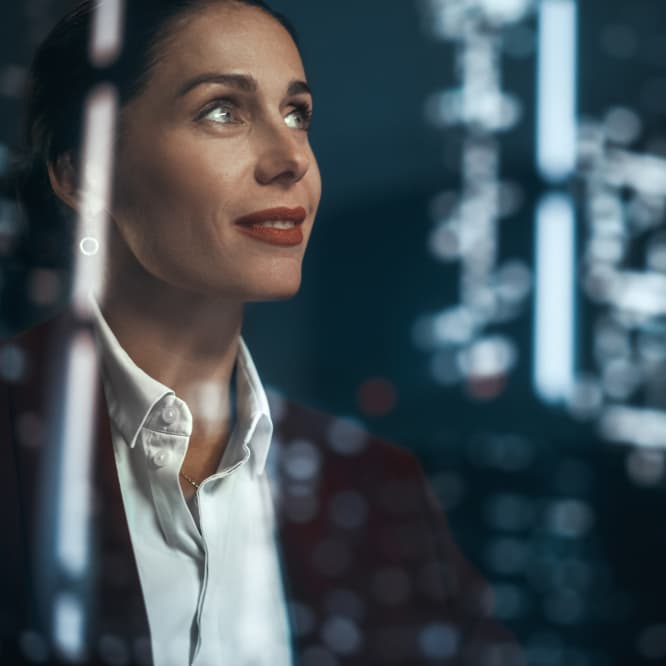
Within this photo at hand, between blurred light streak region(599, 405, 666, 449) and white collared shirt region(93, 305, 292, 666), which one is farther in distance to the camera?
blurred light streak region(599, 405, 666, 449)

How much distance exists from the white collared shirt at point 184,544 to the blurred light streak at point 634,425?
35 cm

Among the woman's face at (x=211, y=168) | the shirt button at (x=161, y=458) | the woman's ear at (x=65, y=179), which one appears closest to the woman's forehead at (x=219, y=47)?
the woman's face at (x=211, y=168)

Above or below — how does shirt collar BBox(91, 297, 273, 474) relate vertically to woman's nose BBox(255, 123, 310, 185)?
below

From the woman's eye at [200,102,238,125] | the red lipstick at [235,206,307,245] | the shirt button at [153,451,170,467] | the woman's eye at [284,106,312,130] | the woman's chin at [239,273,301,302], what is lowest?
the shirt button at [153,451,170,467]

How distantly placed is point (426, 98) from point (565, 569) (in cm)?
48

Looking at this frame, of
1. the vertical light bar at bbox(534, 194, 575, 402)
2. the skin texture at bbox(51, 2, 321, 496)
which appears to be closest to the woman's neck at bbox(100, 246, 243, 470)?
the skin texture at bbox(51, 2, 321, 496)

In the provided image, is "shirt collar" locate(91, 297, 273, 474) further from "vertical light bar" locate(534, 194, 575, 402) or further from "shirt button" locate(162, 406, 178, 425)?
"vertical light bar" locate(534, 194, 575, 402)

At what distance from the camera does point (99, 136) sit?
72 centimetres

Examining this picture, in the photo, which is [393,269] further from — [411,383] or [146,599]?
[146,599]

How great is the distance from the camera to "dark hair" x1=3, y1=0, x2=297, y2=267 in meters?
0.71

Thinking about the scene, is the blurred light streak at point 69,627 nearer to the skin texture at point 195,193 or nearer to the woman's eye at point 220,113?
the skin texture at point 195,193

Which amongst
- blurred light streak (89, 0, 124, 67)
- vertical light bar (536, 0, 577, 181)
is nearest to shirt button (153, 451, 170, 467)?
blurred light streak (89, 0, 124, 67)

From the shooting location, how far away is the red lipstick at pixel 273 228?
703mm

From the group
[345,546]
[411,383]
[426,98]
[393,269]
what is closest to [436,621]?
[345,546]
